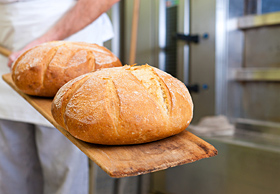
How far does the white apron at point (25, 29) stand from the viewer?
51.3 inches

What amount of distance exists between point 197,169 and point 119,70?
4.83 ft

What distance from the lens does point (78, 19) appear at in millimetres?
1142

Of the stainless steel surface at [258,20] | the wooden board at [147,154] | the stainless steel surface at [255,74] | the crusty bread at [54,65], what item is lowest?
the wooden board at [147,154]

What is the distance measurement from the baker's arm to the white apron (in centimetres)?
10

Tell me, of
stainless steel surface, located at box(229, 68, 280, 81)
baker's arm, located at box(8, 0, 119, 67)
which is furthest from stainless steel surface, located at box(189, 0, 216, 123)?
baker's arm, located at box(8, 0, 119, 67)

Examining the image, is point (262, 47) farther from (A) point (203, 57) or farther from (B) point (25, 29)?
(B) point (25, 29)

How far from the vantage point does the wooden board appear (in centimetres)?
51

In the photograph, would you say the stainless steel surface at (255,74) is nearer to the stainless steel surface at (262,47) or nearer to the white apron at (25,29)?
the stainless steel surface at (262,47)

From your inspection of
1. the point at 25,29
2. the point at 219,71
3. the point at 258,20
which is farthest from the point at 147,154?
the point at 258,20

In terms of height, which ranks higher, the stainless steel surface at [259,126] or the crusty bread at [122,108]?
the crusty bread at [122,108]

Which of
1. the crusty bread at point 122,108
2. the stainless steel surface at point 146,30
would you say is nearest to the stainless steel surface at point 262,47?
the stainless steel surface at point 146,30

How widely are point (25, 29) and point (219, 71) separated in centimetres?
142

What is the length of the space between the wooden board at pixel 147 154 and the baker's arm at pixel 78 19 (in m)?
0.59

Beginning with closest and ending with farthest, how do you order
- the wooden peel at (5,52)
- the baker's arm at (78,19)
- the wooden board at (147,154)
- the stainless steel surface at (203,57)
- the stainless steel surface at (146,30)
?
1. the wooden board at (147,154)
2. the baker's arm at (78,19)
3. the wooden peel at (5,52)
4. the stainless steel surface at (203,57)
5. the stainless steel surface at (146,30)
